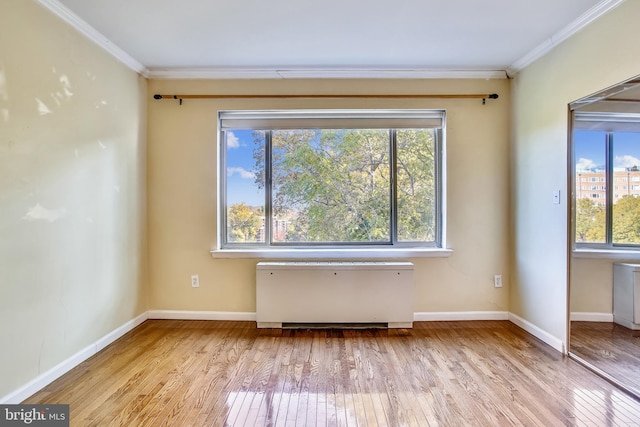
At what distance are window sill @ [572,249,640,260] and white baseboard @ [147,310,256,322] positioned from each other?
2.79m

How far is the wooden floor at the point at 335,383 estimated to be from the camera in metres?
1.64

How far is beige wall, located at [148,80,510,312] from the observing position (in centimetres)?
298

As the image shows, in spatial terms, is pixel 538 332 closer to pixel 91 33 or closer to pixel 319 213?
pixel 319 213

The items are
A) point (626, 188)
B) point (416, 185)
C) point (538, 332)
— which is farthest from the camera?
point (416, 185)

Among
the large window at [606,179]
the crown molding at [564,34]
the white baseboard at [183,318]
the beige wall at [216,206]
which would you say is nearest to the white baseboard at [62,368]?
the white baseboard at [183,318]

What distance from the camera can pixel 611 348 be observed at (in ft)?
6.67

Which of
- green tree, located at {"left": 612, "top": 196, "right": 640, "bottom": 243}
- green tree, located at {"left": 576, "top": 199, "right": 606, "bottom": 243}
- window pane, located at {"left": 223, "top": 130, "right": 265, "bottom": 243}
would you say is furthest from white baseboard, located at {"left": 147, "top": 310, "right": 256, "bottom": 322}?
green tree, located at {"left": 612, "top": 196, "right": 640, "bottom": 243}

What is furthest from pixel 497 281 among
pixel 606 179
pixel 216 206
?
pixel 216 206

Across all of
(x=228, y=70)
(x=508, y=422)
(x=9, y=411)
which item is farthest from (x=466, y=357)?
(x=228, y=70)

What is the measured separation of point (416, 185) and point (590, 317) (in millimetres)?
1694

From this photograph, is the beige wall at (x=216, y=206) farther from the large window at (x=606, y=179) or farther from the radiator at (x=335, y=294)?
the large window at (x=606, y=179)

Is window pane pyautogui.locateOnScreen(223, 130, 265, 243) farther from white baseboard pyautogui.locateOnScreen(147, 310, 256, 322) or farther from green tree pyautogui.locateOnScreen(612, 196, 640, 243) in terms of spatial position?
green tree pyautogui.locateOnScreen(612, 196, 640, 243)

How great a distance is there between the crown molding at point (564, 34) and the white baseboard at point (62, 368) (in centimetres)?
429

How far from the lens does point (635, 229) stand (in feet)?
6.15
